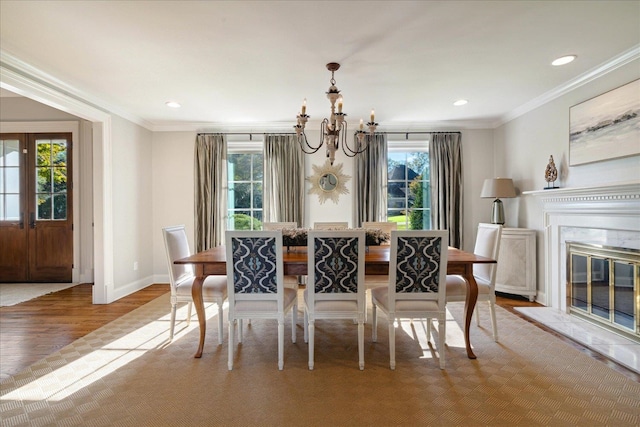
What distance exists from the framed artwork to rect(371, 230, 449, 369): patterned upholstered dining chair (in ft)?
6.72

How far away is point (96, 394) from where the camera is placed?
2098 mm

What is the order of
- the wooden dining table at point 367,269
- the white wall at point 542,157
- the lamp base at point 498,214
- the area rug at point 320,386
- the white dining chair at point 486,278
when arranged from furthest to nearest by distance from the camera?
the lamp base at point 498,214 < the white wall at point 542,157 < the white dining chair at point 486,278 < the wooden dining table at point 367,269 < the area rug at point 320,386

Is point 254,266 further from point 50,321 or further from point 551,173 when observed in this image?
point 551,173

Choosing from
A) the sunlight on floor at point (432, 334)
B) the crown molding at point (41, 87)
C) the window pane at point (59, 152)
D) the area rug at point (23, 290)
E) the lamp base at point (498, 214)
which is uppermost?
the crown molding at point (41, 87)

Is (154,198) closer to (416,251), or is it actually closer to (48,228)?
(48,228)

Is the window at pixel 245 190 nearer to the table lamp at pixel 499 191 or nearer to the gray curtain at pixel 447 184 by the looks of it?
the gray curtain at pixel 447 184

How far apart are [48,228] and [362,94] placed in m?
5.21

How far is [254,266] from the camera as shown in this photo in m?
2.41

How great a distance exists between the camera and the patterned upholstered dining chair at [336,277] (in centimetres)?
235

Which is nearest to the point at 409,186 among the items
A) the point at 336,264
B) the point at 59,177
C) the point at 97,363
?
the point at 336,264

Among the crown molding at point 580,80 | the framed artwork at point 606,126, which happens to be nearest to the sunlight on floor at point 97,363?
the framed artwork at point 606,126

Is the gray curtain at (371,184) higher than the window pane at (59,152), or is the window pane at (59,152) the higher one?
the window pane at (59,152)

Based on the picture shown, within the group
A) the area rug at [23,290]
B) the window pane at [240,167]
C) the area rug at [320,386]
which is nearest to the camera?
the area rug at [320,386]

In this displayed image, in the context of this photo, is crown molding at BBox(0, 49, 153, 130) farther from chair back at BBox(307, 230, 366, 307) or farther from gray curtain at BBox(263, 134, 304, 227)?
chair back at BBox(307, 230, 366, 307)
